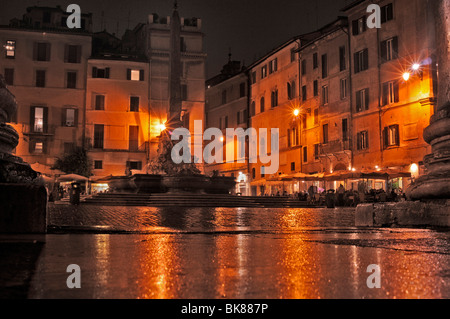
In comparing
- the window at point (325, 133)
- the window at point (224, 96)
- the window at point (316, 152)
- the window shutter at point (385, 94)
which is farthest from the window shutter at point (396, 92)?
the window at point (224, 96)

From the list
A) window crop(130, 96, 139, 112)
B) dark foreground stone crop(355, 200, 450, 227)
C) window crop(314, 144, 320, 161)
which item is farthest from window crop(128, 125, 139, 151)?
dark foreground stone crop(355, 200, 450, 227)

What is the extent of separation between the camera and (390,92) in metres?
35.2

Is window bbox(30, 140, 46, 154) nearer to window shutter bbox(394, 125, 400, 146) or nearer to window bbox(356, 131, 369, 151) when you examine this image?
window bbox(356, 131, 369, 151)

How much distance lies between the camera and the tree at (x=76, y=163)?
147 feet

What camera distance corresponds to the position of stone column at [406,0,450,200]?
7371mm

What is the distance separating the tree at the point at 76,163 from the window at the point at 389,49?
26.1 metres

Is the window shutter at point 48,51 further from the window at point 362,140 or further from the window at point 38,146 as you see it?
the window at point 362,140

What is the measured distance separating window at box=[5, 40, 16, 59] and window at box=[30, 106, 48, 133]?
5285mm

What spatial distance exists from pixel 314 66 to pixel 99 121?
Answer: 67.5 feet

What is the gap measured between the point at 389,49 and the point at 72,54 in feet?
96.5

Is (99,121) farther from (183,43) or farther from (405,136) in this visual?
(405,136)

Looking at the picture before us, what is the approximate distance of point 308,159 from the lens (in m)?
44.7
